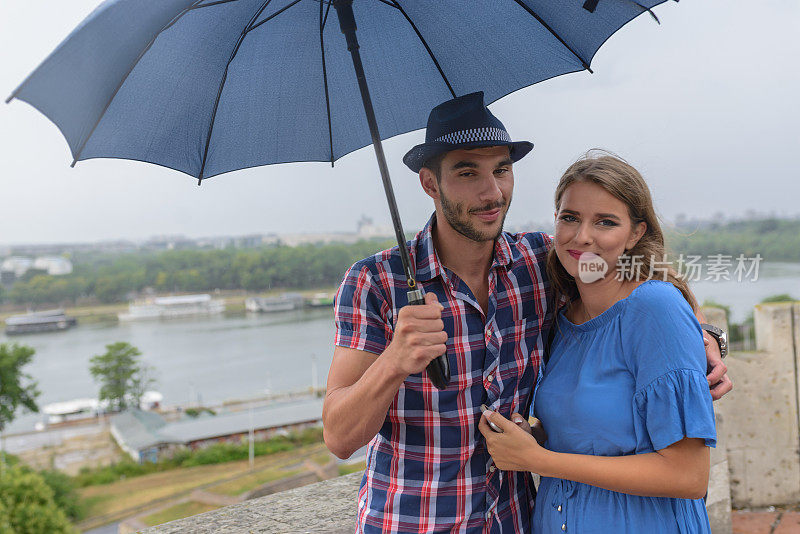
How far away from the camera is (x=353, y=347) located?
4.63 ft

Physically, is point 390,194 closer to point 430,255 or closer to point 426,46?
point 430,255

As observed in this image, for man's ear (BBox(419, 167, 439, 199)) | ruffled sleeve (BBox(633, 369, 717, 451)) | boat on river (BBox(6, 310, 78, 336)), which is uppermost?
man's ear (BBox(419, 167, 439, 199))

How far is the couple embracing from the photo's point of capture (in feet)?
4.10

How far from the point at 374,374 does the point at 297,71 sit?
0.92 metres

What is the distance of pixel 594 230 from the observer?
57.1 inches

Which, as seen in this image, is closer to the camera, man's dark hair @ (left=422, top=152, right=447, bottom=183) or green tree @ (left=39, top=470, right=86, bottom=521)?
man's dark hair @ (left=422, top=152, right=447, bottom=183)

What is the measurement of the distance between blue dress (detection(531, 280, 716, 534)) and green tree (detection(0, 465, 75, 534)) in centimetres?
2963

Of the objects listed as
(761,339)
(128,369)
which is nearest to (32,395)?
(128,369)

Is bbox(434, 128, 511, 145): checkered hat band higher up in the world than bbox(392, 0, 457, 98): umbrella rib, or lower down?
lower down

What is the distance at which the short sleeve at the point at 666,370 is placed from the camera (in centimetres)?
122

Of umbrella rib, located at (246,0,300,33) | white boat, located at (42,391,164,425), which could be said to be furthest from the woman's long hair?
white boat, located at (42,391,164,425)

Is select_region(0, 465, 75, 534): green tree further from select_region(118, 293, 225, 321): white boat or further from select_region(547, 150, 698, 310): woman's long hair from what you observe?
select_region(118, 293, 225, 321): white boat

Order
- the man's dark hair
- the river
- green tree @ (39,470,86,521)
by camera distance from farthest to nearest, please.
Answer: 1. the river
2. green tree @ (39,470,86,521)
3. the man's dark hair

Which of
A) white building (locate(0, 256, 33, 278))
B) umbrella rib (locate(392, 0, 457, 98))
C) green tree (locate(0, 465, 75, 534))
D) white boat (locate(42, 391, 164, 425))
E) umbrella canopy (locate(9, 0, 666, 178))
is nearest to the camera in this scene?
umbrella canopy (locate(9, 0, 666, 178))
